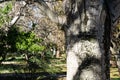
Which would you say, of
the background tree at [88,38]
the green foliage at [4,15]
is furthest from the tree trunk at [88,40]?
the green foliage at [4,15]

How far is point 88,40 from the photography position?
3.73 metres

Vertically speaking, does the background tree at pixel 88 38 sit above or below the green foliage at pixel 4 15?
below

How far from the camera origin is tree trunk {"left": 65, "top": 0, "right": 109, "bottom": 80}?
372 centimetres

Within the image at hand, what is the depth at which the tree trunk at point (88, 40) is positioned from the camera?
146 inches

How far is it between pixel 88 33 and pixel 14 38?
15462 millimetres

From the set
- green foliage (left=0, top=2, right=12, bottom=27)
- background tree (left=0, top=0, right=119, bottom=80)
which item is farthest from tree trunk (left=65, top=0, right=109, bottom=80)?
green foliage (left=0, top=2, right=12, bottom=27)

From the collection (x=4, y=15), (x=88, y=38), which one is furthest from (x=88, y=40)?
(x=4, y=15)

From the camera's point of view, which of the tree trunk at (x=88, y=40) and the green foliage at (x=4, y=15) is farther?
the green foliage at (x=4, y=15)

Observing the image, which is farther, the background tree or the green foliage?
the green foliage

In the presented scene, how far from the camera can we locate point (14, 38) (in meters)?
18.9

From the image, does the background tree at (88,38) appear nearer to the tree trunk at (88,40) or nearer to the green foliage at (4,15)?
the tree trunk at (88,40)

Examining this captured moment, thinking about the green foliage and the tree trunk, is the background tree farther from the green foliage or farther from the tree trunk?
the green foliage

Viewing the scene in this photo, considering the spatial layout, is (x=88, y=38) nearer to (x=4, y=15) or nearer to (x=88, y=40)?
(x=88, y=40)

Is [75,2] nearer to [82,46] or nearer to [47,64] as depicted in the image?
[82,46]
